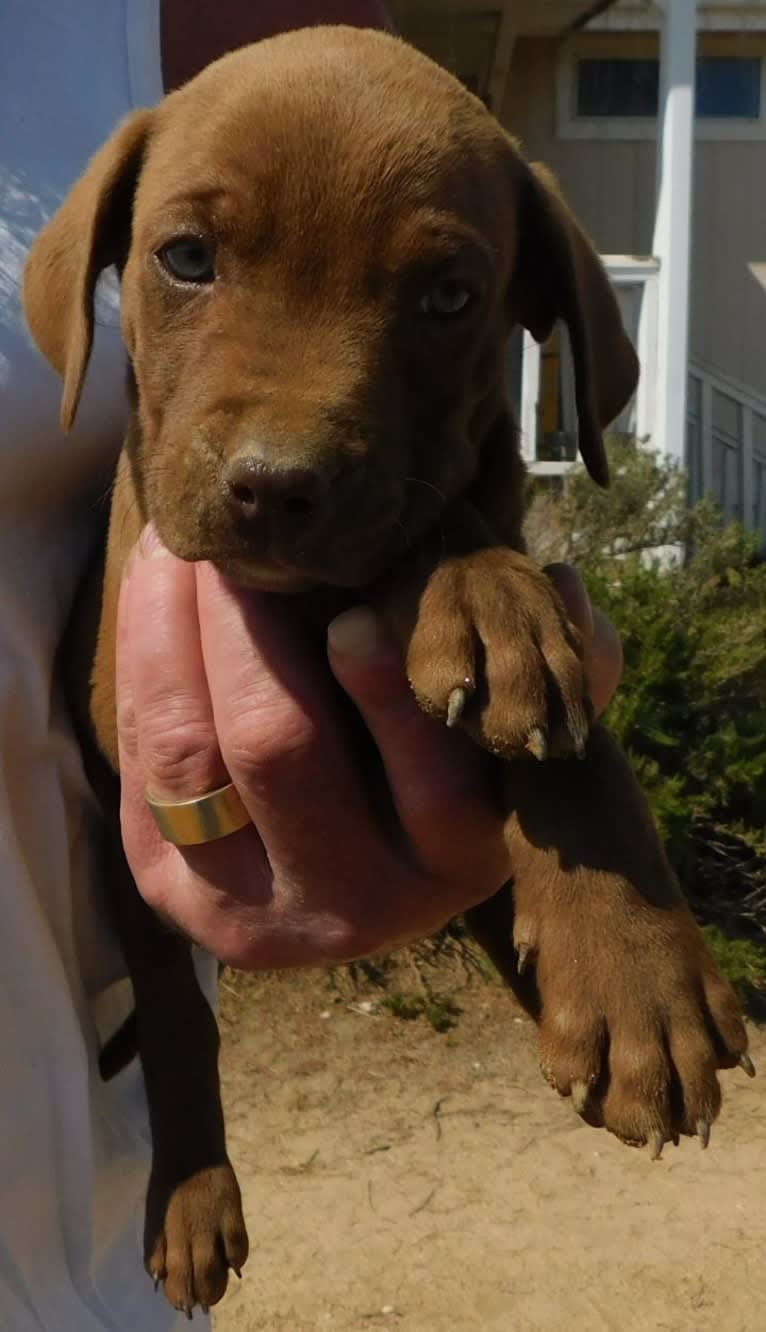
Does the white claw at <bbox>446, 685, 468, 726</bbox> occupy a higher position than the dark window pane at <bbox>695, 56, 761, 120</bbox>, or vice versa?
the dark window pane at <bbox>695, 56, 761, 120</bbox>

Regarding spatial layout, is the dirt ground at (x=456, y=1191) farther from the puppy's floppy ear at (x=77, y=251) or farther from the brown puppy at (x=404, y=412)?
the puppy's floppy ear at (x=77, y=251)

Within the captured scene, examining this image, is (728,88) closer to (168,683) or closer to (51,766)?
(51,766)

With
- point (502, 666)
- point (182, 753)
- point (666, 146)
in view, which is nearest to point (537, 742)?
point (502, 666)

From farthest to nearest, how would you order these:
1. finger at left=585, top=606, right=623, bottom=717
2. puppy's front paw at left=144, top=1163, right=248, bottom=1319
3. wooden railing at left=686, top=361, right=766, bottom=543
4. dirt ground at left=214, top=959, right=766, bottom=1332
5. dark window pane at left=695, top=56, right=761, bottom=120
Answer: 1. dark window pane at left=695, top=56, right=761, bottom=120
2. wooden railing at left=686, top=361, right=766, bottom=543
3. dirt ground at left=214, top=959, right=766, bottom=1332
4. puppy's front paw at left=144, top=1163, right=248, bottom=1319
5. finger at left=585, top=606, right=623, bottom=717

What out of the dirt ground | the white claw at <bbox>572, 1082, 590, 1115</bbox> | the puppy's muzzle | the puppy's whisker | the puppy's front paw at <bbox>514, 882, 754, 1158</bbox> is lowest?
the dirt ground

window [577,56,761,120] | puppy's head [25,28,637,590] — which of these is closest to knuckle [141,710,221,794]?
puppy's head [25,28,637,590]

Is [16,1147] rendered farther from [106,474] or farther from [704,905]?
[704,905]

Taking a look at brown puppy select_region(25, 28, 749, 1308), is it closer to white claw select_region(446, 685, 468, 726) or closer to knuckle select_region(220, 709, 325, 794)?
white claw select_region(446, 685, 468, 726)

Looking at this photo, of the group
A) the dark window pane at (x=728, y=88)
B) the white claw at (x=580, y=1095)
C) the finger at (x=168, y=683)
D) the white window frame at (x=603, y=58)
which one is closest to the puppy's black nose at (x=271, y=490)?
the finger at (x=168, y=683)
